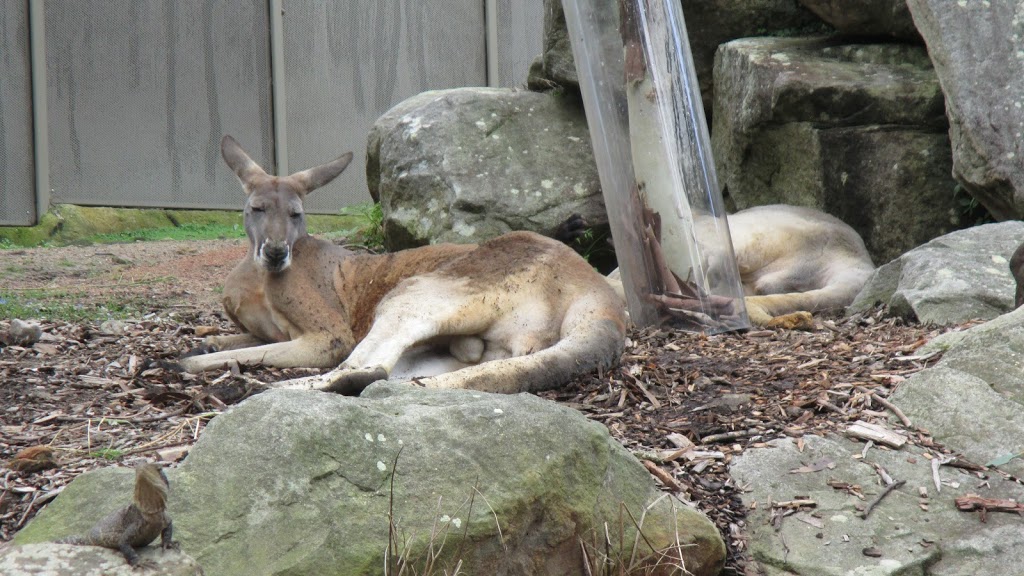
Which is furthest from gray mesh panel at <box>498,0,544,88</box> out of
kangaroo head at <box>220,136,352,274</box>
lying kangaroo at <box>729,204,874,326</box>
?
kangaroo head at <box>220,136,352,274</box>

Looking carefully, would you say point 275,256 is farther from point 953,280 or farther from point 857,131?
point 857,131

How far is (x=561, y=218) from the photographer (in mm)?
7664

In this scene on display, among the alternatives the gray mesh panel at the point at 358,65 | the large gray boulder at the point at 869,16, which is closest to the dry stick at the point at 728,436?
the large gray boulder at the point at 869,16

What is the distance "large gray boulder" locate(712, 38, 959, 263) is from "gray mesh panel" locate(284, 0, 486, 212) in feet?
20.2

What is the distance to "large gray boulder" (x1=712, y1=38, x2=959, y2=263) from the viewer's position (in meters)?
6.88

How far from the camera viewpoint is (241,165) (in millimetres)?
6094

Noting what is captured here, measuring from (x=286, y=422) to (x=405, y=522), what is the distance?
1.38 feet

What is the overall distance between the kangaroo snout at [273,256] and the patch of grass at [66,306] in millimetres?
1631

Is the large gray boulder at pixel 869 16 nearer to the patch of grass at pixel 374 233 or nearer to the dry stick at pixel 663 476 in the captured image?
the patch of grass at pixel 374 233

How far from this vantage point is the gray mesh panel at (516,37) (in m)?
13.3

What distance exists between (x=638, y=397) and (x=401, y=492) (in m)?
1.72

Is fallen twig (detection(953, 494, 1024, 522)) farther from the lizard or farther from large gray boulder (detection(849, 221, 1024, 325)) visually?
the lizard

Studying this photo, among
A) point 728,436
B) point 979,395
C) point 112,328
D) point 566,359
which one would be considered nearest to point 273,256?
point 112,328

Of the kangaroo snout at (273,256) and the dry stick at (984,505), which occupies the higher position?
the kangaroo snout at (273,256)
